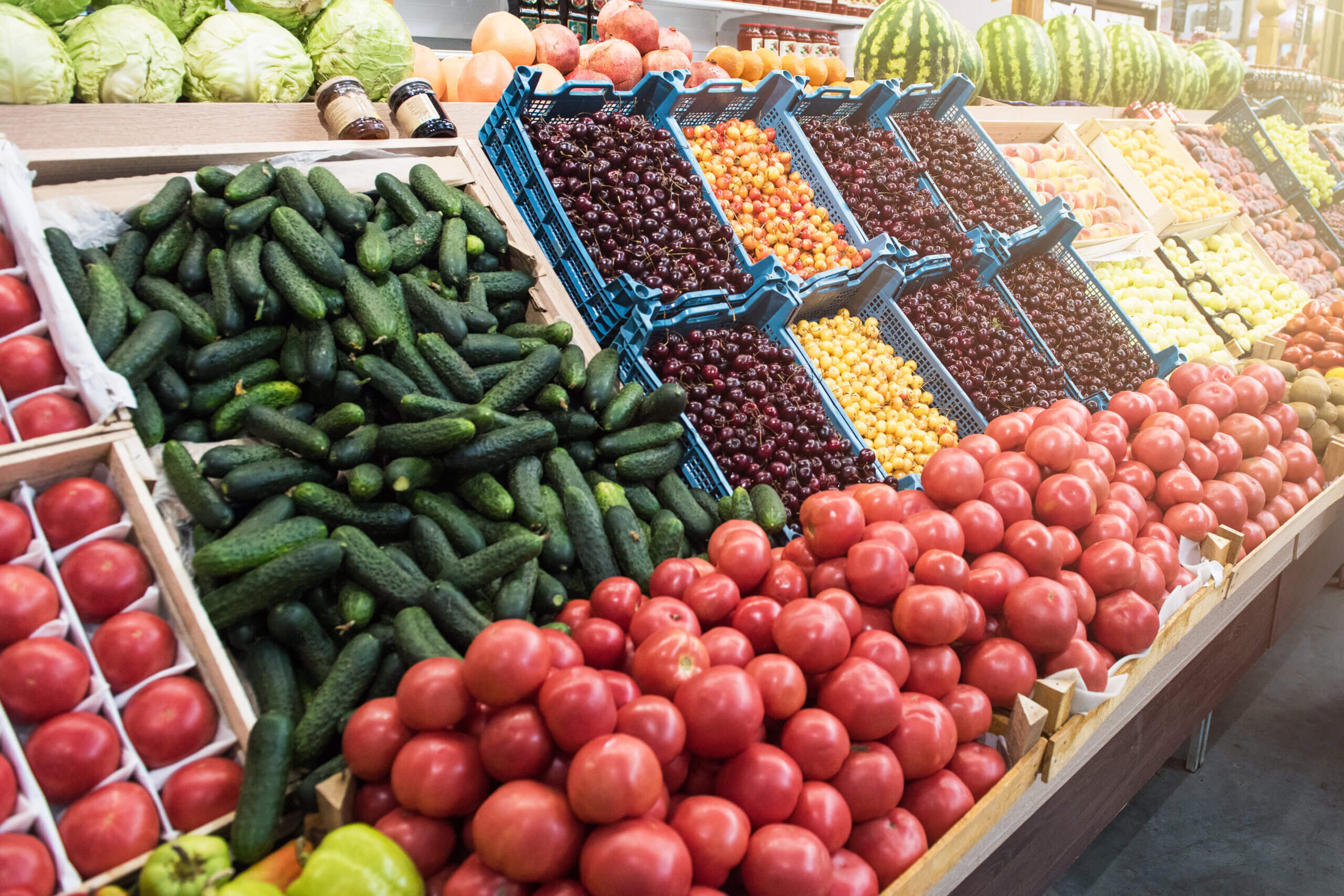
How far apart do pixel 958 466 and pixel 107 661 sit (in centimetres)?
175

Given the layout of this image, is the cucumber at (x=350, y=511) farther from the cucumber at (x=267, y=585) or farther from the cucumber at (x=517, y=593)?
the cucumber at (x=517, y=593)

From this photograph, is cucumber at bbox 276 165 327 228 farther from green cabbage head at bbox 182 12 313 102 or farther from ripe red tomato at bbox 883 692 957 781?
ripe red tomato at bbox 883 692 957 781

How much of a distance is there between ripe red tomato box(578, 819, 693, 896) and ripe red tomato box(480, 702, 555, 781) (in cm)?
14

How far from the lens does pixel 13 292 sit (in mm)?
A: 1786

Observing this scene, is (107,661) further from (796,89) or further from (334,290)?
(796,89)

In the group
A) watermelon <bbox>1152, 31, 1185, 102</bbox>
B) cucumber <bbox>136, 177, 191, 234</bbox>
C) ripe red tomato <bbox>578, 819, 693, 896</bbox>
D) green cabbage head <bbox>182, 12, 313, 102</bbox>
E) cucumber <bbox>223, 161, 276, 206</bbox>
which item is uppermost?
watermelon <bbox>1152, 31, 1185, 102</bbox>

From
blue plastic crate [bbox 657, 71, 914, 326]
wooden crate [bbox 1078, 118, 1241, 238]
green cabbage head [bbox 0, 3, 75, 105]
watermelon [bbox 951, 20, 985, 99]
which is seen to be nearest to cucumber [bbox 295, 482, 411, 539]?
green cabbage head [bbox 0, 3, 75, 105]

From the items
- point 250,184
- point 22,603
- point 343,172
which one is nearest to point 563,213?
point 343,172

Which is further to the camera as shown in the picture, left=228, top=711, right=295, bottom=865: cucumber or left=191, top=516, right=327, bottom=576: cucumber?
left=191, top=516, right=327, bottom=576: cucumber

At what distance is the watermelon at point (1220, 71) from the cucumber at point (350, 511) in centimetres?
881

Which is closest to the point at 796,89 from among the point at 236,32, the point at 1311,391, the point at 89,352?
the point at 236,32

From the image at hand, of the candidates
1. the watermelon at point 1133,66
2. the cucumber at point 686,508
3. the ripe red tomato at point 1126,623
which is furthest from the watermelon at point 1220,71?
the cucumber at point 686,508

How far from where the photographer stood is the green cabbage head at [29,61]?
87.8 inches

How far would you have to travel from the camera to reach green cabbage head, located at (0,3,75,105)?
2230 mm
